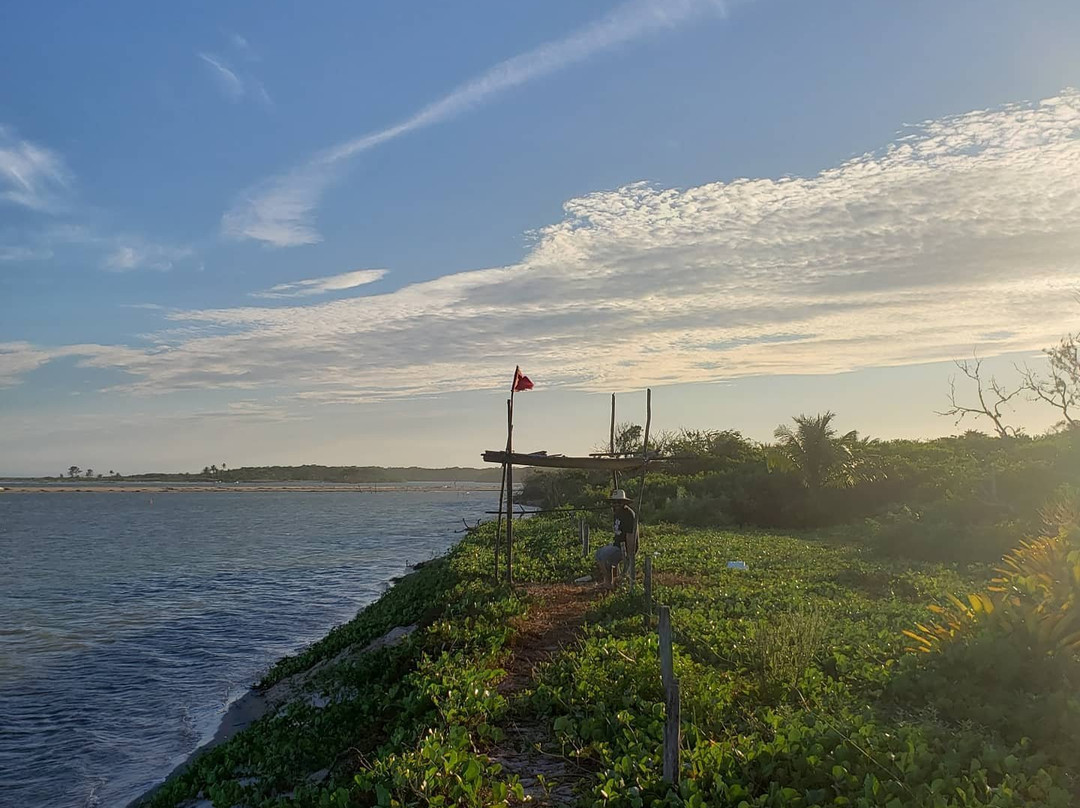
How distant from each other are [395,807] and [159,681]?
14112 millimetres

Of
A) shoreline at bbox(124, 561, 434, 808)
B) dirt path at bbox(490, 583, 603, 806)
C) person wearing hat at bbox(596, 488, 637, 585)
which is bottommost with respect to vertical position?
shoreline at bbox(124, 561, 434, 808)

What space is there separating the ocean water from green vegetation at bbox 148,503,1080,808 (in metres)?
3.37

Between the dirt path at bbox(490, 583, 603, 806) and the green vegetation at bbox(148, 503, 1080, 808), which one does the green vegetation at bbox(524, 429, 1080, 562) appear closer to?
the dirt path at bbox(490, 583, 603, 806)

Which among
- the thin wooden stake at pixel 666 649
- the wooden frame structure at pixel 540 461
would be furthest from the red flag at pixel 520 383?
the thin wooden stake at pixel 666 649

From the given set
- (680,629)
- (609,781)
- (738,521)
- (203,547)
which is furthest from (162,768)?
(203,547)

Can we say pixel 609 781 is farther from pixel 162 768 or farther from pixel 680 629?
pixel 162 768

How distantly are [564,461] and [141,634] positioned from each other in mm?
13788

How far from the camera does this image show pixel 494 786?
6434 millimetres

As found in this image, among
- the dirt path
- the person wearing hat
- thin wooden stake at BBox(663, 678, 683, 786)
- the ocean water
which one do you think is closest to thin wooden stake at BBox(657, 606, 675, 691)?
thin wooden stake at BBox(663, 678, 683, 786)

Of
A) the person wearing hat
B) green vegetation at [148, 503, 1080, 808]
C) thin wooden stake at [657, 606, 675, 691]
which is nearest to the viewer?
green vegetation at [148, 503, 1080, 808]

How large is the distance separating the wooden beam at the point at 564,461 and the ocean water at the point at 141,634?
708 cm

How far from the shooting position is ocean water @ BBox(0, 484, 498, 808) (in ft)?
43.3

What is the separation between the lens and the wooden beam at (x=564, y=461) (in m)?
17.3

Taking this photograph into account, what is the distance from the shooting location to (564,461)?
1778 centimetres
